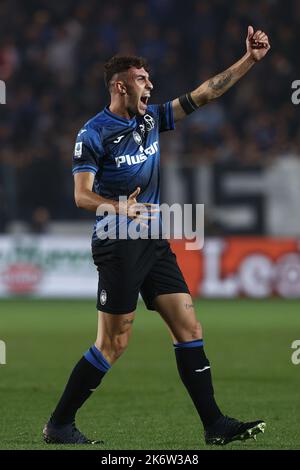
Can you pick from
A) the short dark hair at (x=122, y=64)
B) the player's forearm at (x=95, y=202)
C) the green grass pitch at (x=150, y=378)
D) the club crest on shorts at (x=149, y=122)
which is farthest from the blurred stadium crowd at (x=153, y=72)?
the player's forearm at (x=95, y=202)

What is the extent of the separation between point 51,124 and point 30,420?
537 inches

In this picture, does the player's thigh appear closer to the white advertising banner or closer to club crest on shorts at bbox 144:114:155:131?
club crest on shorts at bbox 144:114:155:131

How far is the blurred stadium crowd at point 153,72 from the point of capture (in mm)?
19984

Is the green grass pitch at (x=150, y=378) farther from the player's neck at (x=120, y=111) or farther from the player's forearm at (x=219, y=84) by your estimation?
the player's forearm at (x=219, y=84)

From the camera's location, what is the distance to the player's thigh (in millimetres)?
6586

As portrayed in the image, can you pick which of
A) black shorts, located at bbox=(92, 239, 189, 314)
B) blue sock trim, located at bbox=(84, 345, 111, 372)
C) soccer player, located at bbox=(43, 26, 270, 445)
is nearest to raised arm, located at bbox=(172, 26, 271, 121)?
soccer player, located at bbox=(43, 26, 270, 445)

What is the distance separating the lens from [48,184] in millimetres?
19078

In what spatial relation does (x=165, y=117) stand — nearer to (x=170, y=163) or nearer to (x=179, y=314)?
(x=179, y=314)

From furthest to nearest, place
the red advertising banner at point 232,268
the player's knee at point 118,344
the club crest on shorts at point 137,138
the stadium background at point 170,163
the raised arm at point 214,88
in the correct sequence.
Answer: the red advertising banner at point 232,268, the stadium background at point 170,163, the raised arm at point 214,88, the club crest on shorts at point 137,138, the player's knee at point 118,344

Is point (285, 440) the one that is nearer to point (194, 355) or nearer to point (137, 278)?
point (194, 355)

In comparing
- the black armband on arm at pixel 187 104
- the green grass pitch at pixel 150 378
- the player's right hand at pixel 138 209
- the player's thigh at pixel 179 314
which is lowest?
the green grass pitch at pixel 150 378

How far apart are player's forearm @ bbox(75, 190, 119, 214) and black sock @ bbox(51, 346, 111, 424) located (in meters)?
0.88

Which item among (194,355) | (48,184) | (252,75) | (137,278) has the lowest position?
(194,355)
